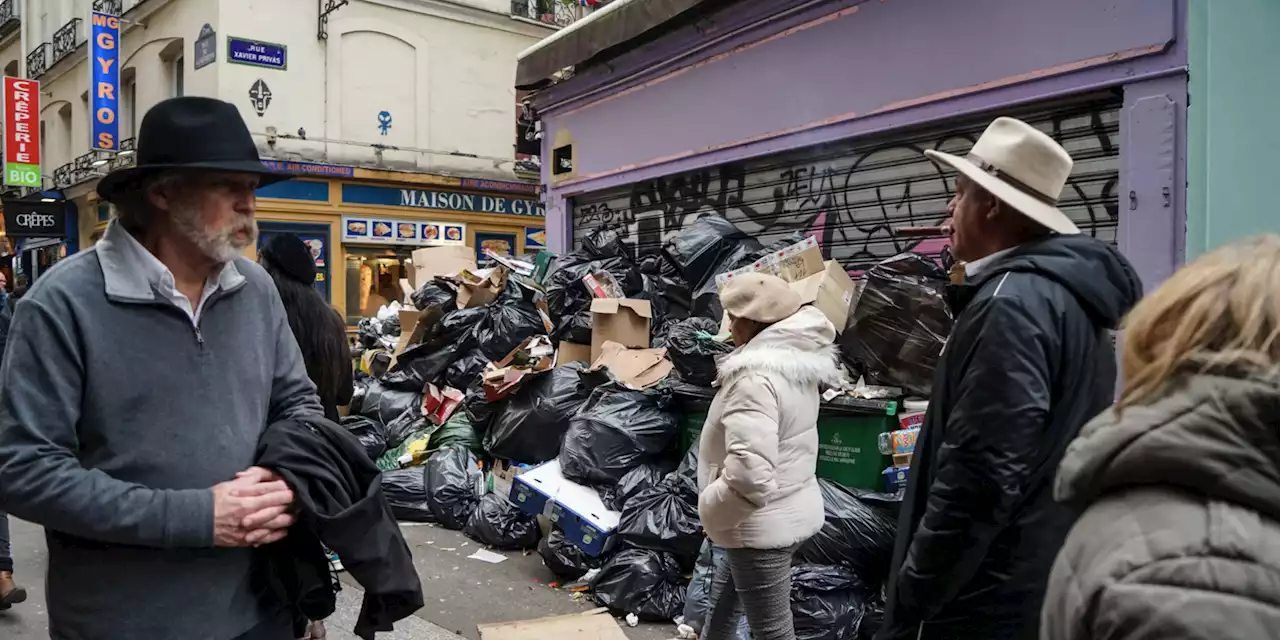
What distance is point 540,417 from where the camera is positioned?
18.3 ft

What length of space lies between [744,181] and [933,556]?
5088mm

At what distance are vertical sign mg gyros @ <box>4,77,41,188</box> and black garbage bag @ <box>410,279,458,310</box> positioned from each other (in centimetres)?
1618

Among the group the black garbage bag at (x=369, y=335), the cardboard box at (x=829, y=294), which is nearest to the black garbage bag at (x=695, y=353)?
the cardboard box at (x=829, y=294)

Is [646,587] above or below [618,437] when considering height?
below

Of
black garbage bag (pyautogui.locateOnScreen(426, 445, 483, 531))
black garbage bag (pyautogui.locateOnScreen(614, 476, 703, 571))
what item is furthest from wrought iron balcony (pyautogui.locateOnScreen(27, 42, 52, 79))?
black garbage bag (pyautogui.locateOnScreen(614, 476, 703, 571))

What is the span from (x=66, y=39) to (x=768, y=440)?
24555 mm

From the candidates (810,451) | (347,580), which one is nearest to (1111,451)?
(810,451)

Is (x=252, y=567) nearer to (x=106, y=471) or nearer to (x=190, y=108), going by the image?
(x=106, y=471)

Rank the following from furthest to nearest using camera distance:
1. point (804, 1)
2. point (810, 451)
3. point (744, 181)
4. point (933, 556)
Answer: point (744, 181)
point (804, 1)
point (810, 451)
point (933, 556)

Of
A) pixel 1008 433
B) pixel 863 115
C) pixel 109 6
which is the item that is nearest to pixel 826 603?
pixel 1008 433

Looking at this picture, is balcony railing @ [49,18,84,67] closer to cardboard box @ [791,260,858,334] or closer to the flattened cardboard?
cardboard box @ [791,260,858,334]

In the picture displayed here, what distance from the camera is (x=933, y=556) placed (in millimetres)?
1856

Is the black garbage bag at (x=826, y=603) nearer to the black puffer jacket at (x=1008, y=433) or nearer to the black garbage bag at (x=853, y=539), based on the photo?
the black garbage bag at (x=853, y=539)

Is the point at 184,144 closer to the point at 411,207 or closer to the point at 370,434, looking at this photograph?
the point at 370,434
